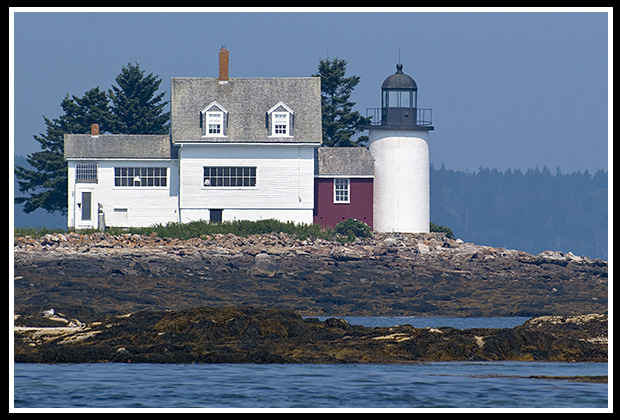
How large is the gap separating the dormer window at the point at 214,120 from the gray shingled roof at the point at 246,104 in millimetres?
206

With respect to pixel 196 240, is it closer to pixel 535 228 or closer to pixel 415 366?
pixel 415 366

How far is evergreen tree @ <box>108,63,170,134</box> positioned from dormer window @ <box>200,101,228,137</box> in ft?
25.1

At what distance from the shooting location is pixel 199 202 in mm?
46344

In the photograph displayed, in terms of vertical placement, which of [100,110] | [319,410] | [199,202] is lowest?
[319,410]

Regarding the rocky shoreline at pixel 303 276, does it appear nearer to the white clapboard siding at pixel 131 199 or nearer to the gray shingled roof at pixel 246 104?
the white clapboard siding at pixel 131 199

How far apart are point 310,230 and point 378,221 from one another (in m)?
3.72

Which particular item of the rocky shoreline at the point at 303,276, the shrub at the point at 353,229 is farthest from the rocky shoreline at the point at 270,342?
the shrub at the point at 353,229

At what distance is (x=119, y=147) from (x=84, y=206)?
2561 mm

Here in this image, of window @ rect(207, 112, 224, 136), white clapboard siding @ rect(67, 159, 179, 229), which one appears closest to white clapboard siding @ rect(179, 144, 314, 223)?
window @ rect(207, 112, 224, 136)

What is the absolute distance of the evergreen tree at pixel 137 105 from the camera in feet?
176

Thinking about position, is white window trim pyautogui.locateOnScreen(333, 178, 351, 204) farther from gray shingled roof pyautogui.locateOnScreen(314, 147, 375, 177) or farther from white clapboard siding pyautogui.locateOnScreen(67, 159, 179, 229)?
white clapboard siding pyautogui.locateOnScreen(67, 159, 179, 229)

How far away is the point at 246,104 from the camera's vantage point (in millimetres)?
46969

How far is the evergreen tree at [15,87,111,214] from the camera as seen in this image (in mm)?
52562

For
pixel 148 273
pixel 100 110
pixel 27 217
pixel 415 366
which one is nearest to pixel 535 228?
pixel 27 217
